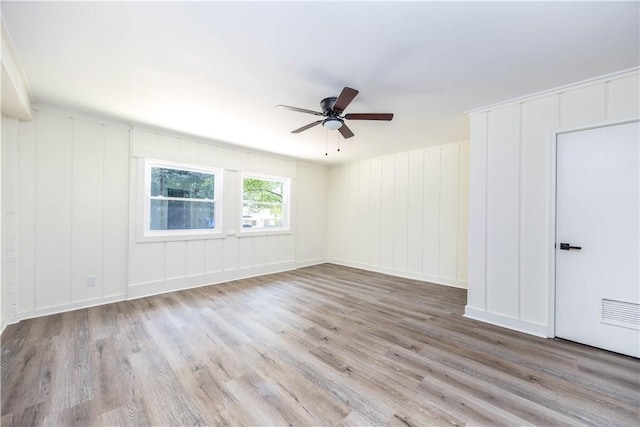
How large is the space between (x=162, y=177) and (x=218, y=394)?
3513mm

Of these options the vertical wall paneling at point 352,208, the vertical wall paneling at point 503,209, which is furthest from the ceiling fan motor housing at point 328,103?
the vertical wall paneling at point 352,208

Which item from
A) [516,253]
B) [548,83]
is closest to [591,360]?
[516,253]

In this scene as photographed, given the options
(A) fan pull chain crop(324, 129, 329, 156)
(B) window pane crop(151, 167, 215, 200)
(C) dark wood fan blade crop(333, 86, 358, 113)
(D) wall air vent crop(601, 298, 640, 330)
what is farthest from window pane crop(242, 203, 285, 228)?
(D) wall air vent crop(601, 298, 640, 330)

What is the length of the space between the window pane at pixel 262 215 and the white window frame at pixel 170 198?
56 centimetres

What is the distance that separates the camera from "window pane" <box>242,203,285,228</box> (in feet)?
17.0

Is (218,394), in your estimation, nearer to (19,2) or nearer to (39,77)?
(19,2)

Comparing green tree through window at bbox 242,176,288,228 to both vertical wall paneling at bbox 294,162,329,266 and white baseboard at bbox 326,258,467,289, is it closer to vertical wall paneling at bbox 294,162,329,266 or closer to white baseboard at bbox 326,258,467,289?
vertical wall paneling at bbox 294,162,329,266

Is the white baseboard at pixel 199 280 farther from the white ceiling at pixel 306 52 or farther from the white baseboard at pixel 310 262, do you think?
the white ceiling at pixel 306 52

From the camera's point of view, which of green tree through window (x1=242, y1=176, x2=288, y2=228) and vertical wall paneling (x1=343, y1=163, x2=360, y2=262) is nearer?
green tree through window (x1=242, y1=176, x2=288, y2=228)

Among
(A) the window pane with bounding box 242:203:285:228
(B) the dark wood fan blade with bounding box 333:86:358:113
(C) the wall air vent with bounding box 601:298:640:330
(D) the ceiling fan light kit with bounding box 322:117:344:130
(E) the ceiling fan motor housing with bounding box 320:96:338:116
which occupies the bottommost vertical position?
(C) the wall air vent with bounding box 601:298:640:330

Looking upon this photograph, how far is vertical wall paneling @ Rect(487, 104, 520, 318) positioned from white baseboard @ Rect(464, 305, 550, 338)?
63 mm

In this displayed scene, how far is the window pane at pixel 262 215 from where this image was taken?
520cm

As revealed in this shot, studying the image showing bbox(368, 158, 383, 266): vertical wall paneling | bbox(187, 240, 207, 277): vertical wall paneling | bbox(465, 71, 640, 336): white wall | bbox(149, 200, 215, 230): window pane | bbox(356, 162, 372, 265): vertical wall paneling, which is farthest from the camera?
bbox(356, 162, 372, 265): vertical wall paneling

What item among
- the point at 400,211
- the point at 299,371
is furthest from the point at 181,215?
the point at 400,211
